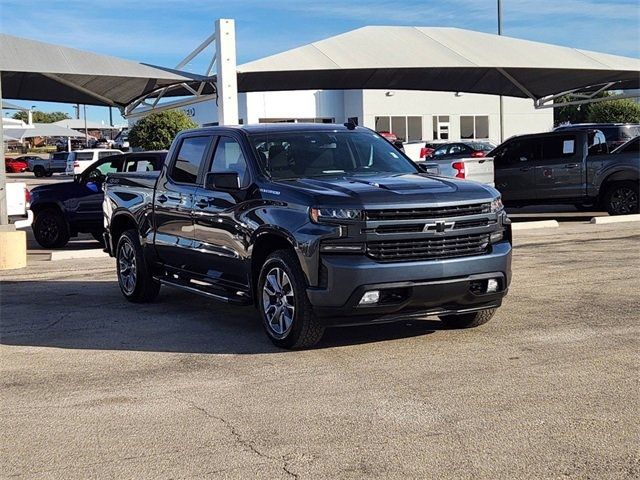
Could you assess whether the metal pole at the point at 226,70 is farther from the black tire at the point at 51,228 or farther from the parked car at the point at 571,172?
the parked car at the point at 571,172

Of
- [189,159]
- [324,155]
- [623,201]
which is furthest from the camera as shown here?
[623,201]

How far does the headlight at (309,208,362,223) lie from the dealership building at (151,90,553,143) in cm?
4841

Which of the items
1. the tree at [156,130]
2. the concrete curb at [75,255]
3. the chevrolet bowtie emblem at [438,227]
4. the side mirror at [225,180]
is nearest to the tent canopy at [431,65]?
the concrete curb at [75,255]

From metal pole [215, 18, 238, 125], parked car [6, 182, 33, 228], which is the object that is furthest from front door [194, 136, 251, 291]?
metal pole [215, 18, 238, 125]

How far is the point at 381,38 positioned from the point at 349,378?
15.8m

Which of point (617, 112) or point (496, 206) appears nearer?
point (496, 206)

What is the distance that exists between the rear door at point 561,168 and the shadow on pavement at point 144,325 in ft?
31.4

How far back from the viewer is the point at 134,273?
33.1 feet

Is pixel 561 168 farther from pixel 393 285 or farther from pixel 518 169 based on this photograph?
pixel 393 285

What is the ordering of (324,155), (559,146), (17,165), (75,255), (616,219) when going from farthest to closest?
(17,165)
(559,146)
(616,219)
(75,255)
(324,155)

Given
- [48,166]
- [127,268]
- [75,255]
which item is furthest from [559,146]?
[48,166]

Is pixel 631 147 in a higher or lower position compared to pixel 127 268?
higher

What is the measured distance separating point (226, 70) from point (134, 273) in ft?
29.7

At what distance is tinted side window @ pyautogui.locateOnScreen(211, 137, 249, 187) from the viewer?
26.7 ft
